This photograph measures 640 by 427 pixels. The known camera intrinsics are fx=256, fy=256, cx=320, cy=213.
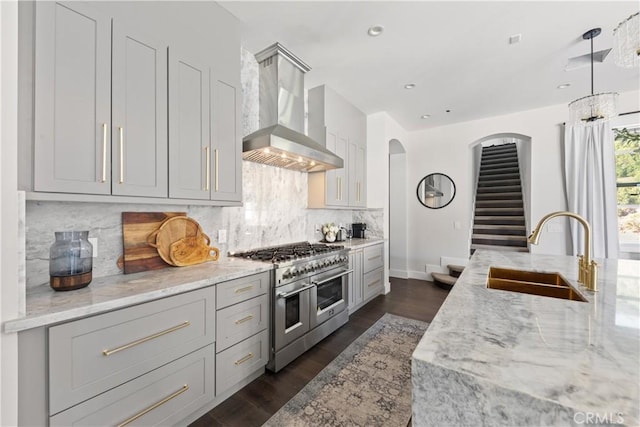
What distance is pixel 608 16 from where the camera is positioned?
213 centimetres

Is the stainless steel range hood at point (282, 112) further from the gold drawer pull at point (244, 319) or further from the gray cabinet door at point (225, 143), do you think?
the gold drawer pull at point (244, 319)

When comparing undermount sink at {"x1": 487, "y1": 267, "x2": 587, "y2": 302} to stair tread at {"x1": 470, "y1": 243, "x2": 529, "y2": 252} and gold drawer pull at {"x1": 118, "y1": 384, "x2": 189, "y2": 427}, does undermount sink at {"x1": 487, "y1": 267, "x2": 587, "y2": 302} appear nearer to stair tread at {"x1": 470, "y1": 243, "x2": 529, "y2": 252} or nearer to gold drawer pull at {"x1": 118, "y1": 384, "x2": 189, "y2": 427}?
gold drawer pull at {"x1": 118, "y1": 384, "x2": 189, "y2": 427}

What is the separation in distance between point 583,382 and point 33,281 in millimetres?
2363

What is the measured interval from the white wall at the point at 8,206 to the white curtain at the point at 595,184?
566 centimetres

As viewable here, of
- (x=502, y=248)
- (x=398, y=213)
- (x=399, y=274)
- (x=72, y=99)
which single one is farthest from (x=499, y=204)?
(x=72, y=99)

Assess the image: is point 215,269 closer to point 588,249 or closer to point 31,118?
point 31,118

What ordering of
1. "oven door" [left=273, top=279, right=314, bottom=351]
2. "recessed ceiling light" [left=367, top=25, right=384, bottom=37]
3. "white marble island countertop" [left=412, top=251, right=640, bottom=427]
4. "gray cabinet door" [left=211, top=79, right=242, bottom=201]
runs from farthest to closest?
"recessed ceiling light" [left=367, top=25, right=384, bottom=37] → "oven door" [left=273, top=279, right=314, bottom=351] → "gray cabinet door" [left=211, top=79, right=242, bottom=201] → "white marble island countertop" [left=412, top=251, right=640, bottom=427]

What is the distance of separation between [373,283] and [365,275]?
1.07 feet

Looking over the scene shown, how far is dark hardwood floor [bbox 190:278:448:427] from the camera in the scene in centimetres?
168

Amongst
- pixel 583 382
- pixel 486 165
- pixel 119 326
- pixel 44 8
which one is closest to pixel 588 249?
pixel 583 382

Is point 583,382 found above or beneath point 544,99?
beneath

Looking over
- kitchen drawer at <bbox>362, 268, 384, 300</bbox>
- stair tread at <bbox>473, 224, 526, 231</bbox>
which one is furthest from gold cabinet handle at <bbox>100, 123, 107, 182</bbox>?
stair tread at <bbox>473, 224, 526, 231</bbox>

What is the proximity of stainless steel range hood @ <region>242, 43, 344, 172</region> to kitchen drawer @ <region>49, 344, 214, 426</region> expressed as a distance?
1.68 meters

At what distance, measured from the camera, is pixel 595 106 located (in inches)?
92.2
